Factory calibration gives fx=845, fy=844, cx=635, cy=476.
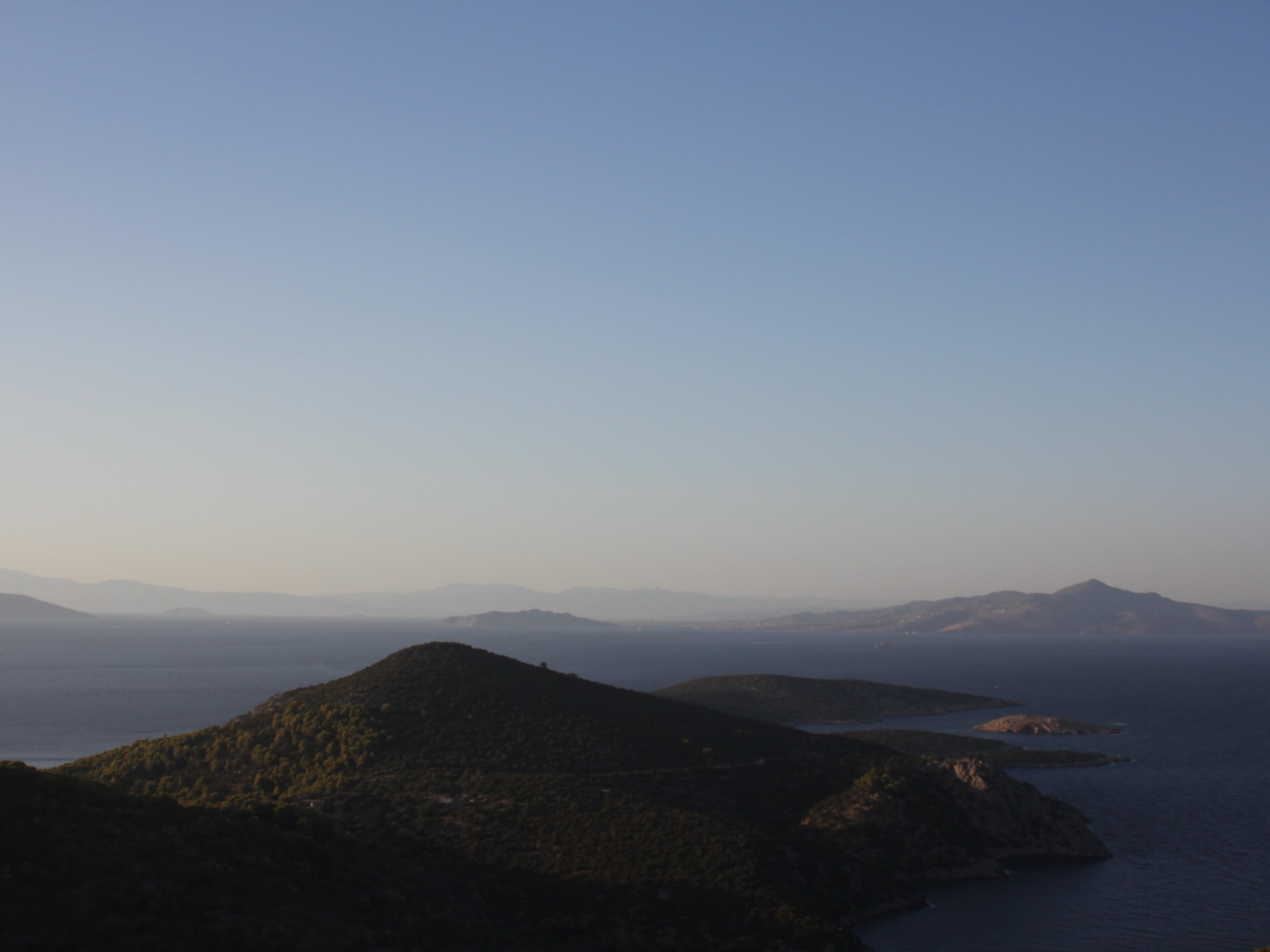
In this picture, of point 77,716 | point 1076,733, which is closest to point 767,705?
point 1076,733

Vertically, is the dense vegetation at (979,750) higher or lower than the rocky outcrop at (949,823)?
lower

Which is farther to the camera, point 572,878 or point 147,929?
point 572,878

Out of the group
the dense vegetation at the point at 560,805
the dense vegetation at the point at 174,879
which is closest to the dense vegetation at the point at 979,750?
the dense vegetation at the point at 560,805

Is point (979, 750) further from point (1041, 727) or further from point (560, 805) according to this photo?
point (560, 805)

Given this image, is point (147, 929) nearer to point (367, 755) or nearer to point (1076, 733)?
point (367, 755)

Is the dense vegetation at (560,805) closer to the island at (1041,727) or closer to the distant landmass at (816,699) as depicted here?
the island at (1041,727)

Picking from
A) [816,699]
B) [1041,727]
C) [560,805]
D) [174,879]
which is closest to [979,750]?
[1041,727]

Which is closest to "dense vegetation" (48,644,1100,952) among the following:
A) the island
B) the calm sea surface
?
the calm sea surface
